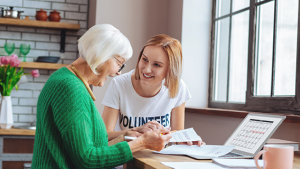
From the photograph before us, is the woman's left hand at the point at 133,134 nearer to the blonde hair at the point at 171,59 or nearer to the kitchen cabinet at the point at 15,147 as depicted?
the blonde hair at the point at 171,59

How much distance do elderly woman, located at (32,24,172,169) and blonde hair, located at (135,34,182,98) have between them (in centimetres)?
55

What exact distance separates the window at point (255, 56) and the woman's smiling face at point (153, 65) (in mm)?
787

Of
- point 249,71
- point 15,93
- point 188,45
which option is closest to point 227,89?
point 249,71

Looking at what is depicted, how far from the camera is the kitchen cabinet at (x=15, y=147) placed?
2922 millimetres

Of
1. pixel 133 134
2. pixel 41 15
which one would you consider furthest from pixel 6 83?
pixel 133 134

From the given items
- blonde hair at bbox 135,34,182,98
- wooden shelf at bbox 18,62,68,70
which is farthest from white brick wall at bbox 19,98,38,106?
blonde hair at bbox 135,34,182,98

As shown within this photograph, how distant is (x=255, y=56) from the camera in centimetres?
236

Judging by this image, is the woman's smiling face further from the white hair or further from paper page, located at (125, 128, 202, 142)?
the white hair

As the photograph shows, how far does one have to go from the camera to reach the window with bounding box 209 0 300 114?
201 cm

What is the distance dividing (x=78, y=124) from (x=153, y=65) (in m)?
0.80

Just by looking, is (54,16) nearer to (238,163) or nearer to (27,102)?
(27,102)

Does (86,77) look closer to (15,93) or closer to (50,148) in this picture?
(50,148)

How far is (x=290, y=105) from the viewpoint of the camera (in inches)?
75.8

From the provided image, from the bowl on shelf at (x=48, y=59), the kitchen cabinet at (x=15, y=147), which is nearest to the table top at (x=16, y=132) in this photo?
the kitchen cabinet at (x=15, y=147)
